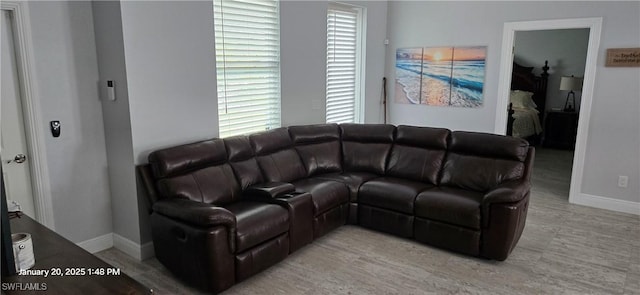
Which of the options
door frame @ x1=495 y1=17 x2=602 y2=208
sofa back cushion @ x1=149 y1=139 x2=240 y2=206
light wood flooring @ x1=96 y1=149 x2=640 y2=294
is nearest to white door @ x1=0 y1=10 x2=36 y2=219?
light wood flooring @ x1=96 y1=149 x2=640 y2=294

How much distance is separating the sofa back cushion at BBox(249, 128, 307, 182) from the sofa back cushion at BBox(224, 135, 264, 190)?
6cm

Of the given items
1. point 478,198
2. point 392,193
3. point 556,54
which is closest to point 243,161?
point 392,193

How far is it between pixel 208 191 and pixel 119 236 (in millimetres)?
971

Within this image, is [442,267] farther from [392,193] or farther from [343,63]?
[343,63]

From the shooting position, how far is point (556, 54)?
7.79 metres

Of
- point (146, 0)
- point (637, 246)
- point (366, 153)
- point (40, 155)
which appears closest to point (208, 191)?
point (40, 155)

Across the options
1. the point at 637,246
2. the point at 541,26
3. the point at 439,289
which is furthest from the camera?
the point at 541,26

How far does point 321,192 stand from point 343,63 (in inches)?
95.3

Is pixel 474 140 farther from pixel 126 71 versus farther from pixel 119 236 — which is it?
→ pixel 119 236

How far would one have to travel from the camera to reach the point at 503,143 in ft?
12.4

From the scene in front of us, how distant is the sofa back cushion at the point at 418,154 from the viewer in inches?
160

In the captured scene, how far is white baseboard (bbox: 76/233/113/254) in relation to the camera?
3.44m

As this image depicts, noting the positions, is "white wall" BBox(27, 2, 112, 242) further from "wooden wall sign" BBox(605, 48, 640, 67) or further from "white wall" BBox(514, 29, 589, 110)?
"white wall" BBox(514, 29, 589, 110)

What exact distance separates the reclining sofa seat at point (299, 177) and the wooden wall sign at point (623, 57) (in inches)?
124
